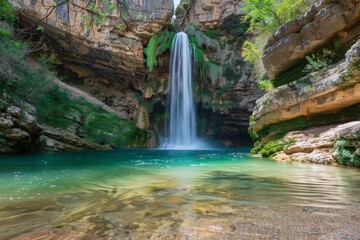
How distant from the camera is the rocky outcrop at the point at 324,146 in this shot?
6.02 m

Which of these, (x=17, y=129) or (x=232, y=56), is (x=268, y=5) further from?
(x=17, y=129)

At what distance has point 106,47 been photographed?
20516 millimetres

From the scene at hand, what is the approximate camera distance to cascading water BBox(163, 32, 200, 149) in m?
23.1

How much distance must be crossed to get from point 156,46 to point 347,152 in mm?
18883

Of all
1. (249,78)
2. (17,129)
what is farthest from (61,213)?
(249,78)

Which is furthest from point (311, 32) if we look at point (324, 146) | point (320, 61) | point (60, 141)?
point (60, 141)

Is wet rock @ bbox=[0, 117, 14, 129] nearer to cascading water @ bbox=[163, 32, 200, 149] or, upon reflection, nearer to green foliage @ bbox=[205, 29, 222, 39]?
cascading water @ bbox=[163, 32, 200, 149]

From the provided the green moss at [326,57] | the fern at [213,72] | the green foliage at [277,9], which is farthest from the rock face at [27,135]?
the fern at [213,72]

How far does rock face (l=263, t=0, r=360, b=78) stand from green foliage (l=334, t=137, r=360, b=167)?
4838mm

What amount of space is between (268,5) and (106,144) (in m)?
14.3

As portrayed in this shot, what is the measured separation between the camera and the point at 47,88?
15.3 m

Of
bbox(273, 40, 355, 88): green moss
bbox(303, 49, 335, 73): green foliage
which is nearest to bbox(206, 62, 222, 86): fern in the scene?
bbox(273, 40, 355, 88): green moss

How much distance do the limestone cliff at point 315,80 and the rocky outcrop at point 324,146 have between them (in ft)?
0.08

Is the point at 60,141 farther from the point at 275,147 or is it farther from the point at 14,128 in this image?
the point at 275,147
